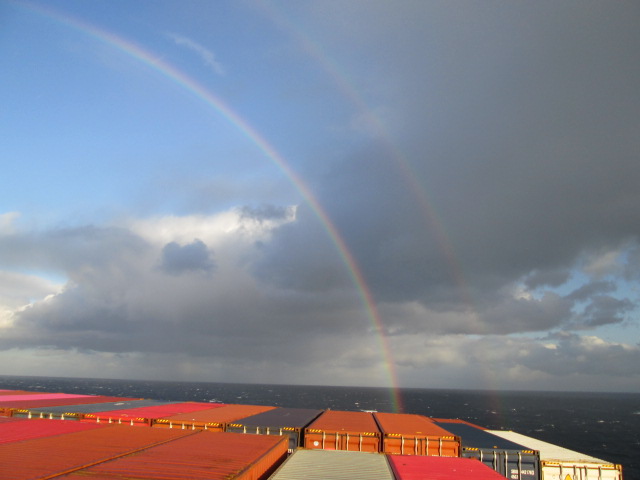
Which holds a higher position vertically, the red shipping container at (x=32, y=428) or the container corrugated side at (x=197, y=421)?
the red shipping container at (x=32, y=428)

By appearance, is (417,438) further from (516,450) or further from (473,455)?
(516,450)

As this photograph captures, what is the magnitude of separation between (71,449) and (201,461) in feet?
18.4

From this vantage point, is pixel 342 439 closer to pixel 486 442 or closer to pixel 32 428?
pixel 486 442

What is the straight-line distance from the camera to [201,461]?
16.2 meters

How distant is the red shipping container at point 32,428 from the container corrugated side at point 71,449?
93 cm

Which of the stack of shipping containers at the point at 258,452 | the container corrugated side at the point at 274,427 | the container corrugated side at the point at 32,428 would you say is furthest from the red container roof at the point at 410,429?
the container corrugated side at the point at 32,428

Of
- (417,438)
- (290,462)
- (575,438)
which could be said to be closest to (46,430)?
(290,462)

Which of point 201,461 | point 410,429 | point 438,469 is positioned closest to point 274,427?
→ point 410,429

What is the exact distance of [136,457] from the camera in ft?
54.7

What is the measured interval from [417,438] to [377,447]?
238 centimetres

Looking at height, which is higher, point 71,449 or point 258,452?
point 71,449

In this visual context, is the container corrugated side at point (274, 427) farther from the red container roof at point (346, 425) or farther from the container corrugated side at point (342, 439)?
the container corrugated side at point (342, 439)

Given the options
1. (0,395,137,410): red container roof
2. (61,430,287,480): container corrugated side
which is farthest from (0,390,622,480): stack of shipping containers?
(0,395,137,410): red container roof

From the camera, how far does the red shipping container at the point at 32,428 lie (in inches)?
792
